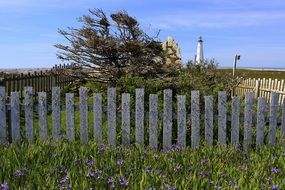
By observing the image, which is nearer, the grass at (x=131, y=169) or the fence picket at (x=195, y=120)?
the grass at (x=131, y=169)

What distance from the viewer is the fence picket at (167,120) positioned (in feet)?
23.0

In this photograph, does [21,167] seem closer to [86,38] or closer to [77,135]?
[77,135]

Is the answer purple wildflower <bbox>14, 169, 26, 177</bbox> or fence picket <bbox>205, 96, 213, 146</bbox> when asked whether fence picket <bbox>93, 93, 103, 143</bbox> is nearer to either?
fence picket <bbox>205, 96, 213, 146</bbox>

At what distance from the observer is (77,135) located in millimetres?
7664

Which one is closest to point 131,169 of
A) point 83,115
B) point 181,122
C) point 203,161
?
point 203,161

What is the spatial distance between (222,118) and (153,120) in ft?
3.57

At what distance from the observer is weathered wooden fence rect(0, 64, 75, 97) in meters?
14.2

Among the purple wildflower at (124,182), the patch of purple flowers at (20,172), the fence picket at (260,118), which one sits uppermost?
the fence picket at (260,118)

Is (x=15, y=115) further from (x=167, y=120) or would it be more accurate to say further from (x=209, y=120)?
(x=209, y=120)

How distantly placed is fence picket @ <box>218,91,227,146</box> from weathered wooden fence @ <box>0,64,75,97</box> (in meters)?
6.09

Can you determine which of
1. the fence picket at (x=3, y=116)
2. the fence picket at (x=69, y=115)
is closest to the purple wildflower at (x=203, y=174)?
the fence picket at (x=69, y=115)

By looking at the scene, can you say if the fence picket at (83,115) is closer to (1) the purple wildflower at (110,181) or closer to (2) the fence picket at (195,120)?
(2) the fence picket at (195,120)

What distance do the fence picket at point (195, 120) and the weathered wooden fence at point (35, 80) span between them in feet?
19.6

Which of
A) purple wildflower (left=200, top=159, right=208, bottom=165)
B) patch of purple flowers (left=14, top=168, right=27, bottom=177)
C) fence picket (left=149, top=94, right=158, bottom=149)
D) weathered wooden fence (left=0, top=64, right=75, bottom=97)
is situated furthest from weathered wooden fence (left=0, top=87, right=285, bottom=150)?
weathered wooden fence (left=0, top=64, right=75, bottom=97)
